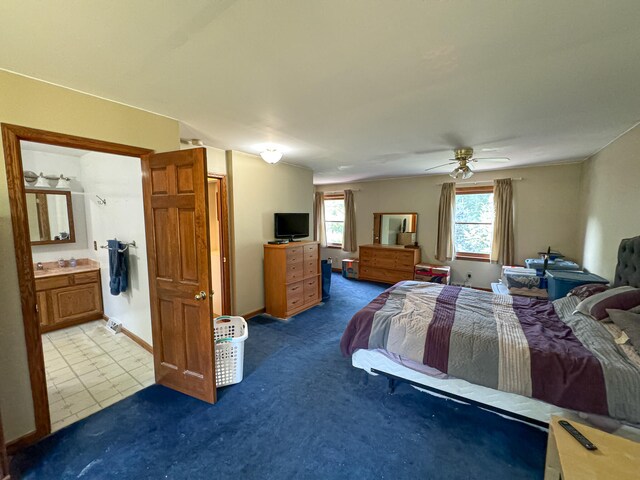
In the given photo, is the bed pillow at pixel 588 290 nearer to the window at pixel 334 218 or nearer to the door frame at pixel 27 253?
the door frame at pixel 27 253

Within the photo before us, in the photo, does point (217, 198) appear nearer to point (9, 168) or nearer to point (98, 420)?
point (9, 168)

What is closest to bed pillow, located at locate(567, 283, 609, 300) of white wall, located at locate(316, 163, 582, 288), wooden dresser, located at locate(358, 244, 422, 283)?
white wall, located at locate(316, 163, 582, 288)

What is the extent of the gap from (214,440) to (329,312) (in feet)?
8.60

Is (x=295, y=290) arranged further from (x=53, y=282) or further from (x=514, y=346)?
(x=53, y=282)

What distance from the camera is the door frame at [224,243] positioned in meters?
3.72

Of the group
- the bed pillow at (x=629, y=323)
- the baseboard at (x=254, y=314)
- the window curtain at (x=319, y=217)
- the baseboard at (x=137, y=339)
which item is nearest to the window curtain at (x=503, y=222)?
the bed pillow at (x=629, y=323)

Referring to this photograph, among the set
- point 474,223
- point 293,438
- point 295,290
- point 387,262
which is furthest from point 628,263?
point 387,262

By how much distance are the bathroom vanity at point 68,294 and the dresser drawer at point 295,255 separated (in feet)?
8.97

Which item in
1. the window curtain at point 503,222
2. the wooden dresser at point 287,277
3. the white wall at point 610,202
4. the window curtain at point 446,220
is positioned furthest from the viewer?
the window curtain at point 446,220

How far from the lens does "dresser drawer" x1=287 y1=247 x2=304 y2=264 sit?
13.1 feet

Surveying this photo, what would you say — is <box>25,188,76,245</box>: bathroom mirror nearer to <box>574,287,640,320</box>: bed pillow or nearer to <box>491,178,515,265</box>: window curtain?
<box>574,287,640,320</box>: bed pillow

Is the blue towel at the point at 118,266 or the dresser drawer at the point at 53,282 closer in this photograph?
the blue towel at the point at 118,266

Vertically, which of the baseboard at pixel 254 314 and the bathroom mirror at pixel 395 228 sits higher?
the bathroom mirror at pixel 395 228

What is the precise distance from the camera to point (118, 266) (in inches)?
124
